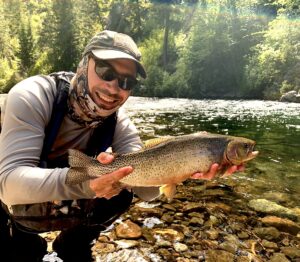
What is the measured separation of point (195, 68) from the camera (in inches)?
1462

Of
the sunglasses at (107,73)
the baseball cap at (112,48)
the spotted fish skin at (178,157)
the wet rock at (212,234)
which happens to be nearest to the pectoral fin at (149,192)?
the spotted fish skin at (178,157)

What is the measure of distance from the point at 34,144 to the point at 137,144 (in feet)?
3.62

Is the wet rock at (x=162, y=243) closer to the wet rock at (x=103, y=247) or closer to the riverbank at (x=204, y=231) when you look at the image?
the riverbank at (x=204, y=231)

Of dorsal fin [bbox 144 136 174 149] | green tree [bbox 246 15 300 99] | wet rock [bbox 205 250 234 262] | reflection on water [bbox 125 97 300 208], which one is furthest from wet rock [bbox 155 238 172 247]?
green tree [bbox 246 15 300 99]

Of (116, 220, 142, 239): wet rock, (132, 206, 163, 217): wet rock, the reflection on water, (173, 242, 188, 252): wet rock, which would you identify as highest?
(116, 220, 142, 239): wet rock

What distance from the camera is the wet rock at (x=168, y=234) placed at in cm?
407

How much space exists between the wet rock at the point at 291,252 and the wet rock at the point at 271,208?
95cm

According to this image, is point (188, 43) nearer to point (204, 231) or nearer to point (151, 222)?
point (151, 222)

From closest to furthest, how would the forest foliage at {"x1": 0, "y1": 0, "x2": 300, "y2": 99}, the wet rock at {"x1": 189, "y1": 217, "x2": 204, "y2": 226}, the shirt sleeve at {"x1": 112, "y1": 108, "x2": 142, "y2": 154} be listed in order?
1. the shirt sleeve at {"x1": 112, "y1": 108, "x2": 142, "y2": 154}
2. the wet rock at {"x1": 189, "y1": 217, "x2": 204, "y2": 226}
3. the forest foliage at {"x1": 0, "y1": 0, "x2": 300, "y2": 99}

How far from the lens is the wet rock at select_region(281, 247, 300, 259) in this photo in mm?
3865

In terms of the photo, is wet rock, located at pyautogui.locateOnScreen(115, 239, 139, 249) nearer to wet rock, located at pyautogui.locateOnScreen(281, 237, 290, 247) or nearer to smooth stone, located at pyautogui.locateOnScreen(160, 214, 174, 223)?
smooth stone, located at pyautogui.locateOnScreen(160, 214, 174, 223)

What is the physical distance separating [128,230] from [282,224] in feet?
6.72

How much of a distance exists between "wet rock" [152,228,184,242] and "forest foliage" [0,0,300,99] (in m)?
27.6

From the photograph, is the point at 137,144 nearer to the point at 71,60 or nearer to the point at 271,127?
the point at 271,127
